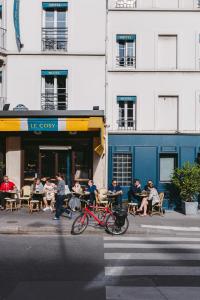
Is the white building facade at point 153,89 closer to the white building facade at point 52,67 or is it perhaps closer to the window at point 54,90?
the white building facade at point 52,67

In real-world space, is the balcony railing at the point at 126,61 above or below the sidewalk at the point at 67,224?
above

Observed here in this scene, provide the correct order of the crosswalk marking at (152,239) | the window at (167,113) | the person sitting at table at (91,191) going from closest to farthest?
the crosswalk marking at (152,239) < the person sitting at table at (91,191) < the window at (167,113)

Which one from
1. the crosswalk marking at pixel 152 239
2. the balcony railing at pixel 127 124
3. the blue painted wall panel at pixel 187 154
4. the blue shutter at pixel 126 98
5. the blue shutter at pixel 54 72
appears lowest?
the crosswalk marking at pixel 152 239

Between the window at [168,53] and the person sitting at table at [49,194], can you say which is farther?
the window at [168,53]

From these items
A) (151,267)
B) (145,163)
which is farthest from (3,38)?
(151,267)

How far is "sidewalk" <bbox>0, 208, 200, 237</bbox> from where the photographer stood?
13047 millimetres

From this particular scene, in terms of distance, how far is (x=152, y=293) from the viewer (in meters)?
7.00

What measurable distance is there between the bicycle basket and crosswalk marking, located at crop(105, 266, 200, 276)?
3626 mm

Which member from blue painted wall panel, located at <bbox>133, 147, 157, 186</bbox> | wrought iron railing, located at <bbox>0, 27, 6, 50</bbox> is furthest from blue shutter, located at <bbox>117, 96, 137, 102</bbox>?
wrought iron railing, located at <bbox>0, 27, 6, 50</bbox>

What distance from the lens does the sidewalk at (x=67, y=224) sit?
514 inches

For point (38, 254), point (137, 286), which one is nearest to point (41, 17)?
point (38, 254)

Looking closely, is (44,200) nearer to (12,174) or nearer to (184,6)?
(12,174)

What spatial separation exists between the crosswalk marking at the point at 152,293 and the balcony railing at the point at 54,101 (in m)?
12.2

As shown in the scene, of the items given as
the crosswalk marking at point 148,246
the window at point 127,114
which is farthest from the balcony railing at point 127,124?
the crosswalk marking at point 148,246
